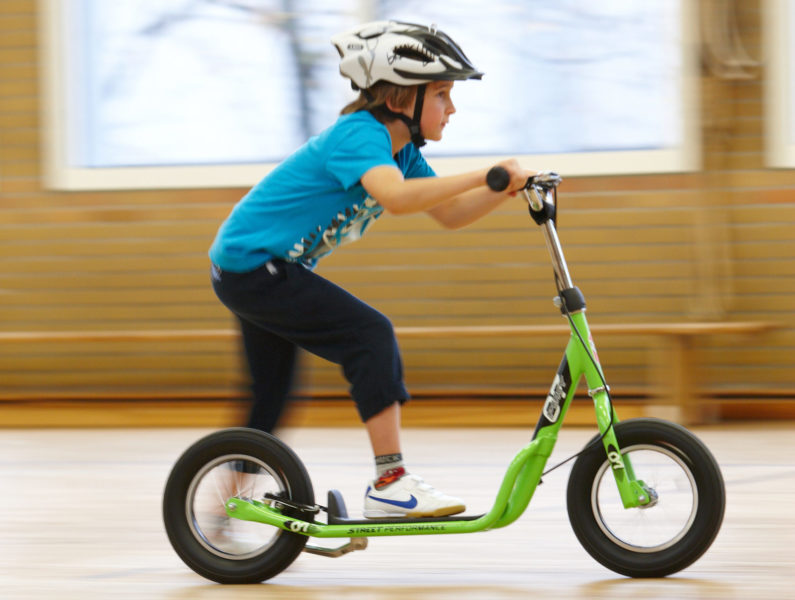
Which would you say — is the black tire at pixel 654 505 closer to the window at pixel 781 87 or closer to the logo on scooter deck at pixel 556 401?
the logo on scooter deck at pixel 556 401

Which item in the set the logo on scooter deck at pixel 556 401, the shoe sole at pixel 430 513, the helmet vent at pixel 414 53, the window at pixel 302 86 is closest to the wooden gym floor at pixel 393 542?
the shoe sole at pixel 430 513

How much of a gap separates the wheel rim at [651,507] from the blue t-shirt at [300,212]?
90 cm

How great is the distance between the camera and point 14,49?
681 centimetres

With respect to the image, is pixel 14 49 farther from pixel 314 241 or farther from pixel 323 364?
pixel 314 241

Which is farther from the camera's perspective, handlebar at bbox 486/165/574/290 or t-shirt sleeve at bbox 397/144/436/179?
t-shirt sleeve at bbox 397/144/436/179

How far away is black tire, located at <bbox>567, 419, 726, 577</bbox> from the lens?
2711 mm

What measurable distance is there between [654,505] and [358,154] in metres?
1.11

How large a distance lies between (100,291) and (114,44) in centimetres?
150

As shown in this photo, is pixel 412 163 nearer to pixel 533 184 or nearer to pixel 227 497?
pixel 533 184

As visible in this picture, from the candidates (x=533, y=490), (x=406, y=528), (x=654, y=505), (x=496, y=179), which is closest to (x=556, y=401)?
(x=533, y=490)

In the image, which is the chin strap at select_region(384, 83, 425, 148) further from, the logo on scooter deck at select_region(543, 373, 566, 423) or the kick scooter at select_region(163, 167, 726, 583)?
the logo on scooter deck at select_region(543, 373, 566, 423)

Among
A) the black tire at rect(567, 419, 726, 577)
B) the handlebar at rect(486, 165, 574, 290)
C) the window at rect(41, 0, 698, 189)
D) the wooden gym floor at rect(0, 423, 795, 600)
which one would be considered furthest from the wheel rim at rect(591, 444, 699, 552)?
the window at rect(41, 0, 698, 189)

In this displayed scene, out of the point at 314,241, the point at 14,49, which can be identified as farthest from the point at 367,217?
the point at 14,49

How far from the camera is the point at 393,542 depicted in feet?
11.0
